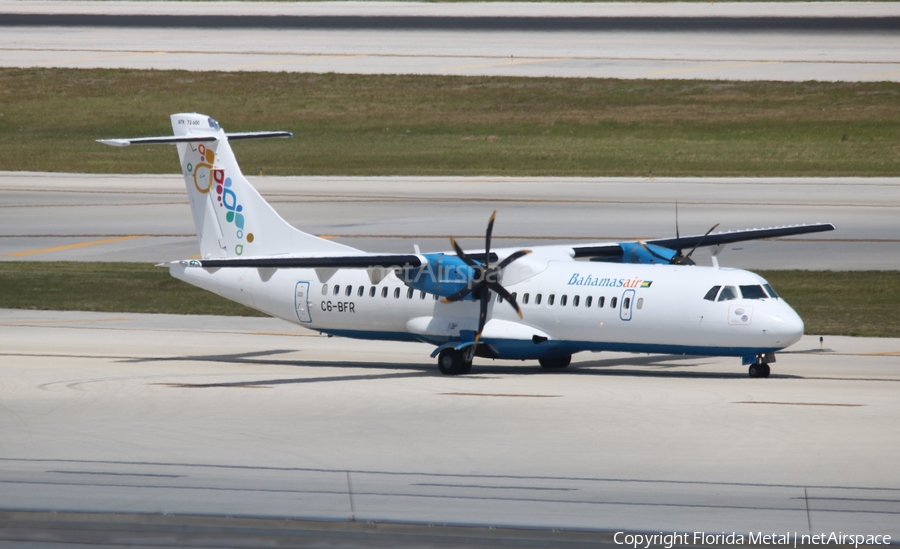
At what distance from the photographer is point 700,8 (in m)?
101

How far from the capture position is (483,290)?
28922mm

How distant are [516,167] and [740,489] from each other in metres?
51.0

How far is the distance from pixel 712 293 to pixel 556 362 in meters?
4.38

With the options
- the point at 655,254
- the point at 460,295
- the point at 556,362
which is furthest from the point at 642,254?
the point at 460,295

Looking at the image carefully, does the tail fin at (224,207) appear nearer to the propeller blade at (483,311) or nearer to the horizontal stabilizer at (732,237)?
the propeller blade at (483,311)

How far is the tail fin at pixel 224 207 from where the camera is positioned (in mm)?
31905

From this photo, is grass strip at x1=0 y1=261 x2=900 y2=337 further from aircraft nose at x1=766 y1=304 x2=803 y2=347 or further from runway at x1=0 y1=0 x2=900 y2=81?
runway at x1=0 y1=0 x2=900 y2=81

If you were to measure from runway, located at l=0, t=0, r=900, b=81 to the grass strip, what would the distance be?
134 ft

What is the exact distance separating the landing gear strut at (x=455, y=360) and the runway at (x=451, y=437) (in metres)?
0.48

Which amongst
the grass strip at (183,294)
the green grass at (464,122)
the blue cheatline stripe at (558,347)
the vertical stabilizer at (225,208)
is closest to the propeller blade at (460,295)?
the blue cheatline stripe at (558,347)

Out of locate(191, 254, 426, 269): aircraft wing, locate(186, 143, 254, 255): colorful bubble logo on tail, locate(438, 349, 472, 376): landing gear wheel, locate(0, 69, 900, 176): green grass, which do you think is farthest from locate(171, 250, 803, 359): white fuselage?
locate(0, 69, 900, 176): green grass

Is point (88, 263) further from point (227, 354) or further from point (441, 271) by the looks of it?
point (441, 271)

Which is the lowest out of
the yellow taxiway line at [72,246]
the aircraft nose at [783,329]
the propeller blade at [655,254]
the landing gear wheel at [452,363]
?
the landing gear wheel at [452,363]

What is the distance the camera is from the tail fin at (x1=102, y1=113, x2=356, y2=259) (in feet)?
105
